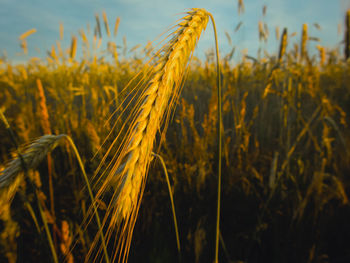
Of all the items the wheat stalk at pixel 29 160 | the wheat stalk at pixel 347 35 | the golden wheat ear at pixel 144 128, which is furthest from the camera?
the wheat stalk at pixel 347 35

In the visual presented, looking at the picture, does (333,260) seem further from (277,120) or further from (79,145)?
(79,145)

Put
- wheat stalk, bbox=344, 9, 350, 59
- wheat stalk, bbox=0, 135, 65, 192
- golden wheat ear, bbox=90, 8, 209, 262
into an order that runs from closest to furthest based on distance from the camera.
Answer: golden wheat ear, bbox=90, 8, 209, 262 < wheat stalk, bbox=0, 135, 65, 192 < wheat stalk, bbox=344, 9, 350, 59

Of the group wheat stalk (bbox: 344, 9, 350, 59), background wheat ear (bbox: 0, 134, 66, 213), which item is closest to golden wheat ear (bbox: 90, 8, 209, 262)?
background wheat ear (bbox: 0, 134, 66, 213)

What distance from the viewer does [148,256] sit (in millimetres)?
887

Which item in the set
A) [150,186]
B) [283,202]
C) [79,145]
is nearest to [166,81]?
[150,186]

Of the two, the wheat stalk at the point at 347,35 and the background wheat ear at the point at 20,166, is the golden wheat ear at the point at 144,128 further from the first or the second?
the wheat stalk at the point at 347,35

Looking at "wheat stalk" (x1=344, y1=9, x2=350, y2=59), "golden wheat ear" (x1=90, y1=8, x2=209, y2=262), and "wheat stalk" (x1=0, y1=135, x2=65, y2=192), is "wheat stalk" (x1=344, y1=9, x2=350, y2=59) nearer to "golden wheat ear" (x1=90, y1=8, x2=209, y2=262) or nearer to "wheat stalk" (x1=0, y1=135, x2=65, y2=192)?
"golden wheat ear" (x1=90, y1=8, x2=209, y2=262)

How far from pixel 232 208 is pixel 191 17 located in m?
0.98

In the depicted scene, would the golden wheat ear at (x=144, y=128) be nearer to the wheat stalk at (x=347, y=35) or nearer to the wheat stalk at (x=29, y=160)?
the wheat stalk at (x=29, y=160)

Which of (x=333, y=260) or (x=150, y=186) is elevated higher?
(x=150, y=186)

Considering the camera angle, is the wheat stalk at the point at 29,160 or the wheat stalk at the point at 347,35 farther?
the wheat stalk at the point at 347,35

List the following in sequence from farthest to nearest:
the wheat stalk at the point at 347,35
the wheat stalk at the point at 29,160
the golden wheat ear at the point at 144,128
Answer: the wheat stalk at the point at 347,35, the wheat stalk at the point at 29,160, the golden wheat ear at the point at 144,128

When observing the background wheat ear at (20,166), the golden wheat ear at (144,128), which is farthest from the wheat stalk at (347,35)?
the background wheat ear at (20,166)

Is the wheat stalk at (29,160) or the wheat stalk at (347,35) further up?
the wheat stalk at (347,35)
